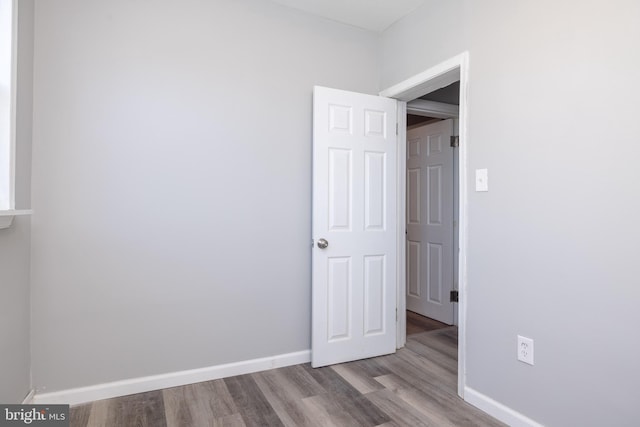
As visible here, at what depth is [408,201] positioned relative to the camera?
4.10 meters

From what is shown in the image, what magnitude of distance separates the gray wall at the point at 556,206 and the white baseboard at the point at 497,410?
1.4 inches

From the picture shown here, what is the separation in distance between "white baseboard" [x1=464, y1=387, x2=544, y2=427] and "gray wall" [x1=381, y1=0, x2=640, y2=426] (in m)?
0.04

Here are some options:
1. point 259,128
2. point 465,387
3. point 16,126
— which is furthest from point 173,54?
point 465,387

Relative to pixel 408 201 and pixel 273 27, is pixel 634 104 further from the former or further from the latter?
pixel 408 201

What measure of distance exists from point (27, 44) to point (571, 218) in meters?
2.84

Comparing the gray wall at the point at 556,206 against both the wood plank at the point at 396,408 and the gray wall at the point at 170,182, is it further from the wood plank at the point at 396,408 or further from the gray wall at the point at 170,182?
the gray wall at the point at 170,182

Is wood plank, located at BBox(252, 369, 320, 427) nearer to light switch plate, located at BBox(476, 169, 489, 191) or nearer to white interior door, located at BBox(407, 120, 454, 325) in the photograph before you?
light switch plate, located at BBox(476, 169, 489, 191)

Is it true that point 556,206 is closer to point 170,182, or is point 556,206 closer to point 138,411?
point 170,182

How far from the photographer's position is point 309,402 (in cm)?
203

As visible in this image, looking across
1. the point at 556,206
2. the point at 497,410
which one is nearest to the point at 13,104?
the point at 556,206

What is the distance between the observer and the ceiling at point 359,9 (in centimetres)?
246

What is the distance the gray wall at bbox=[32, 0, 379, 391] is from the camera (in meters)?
1.96

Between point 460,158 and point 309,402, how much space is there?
1726 millimetres

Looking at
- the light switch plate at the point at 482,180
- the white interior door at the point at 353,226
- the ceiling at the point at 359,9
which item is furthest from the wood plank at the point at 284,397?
the ceiling at the point at 359,9
